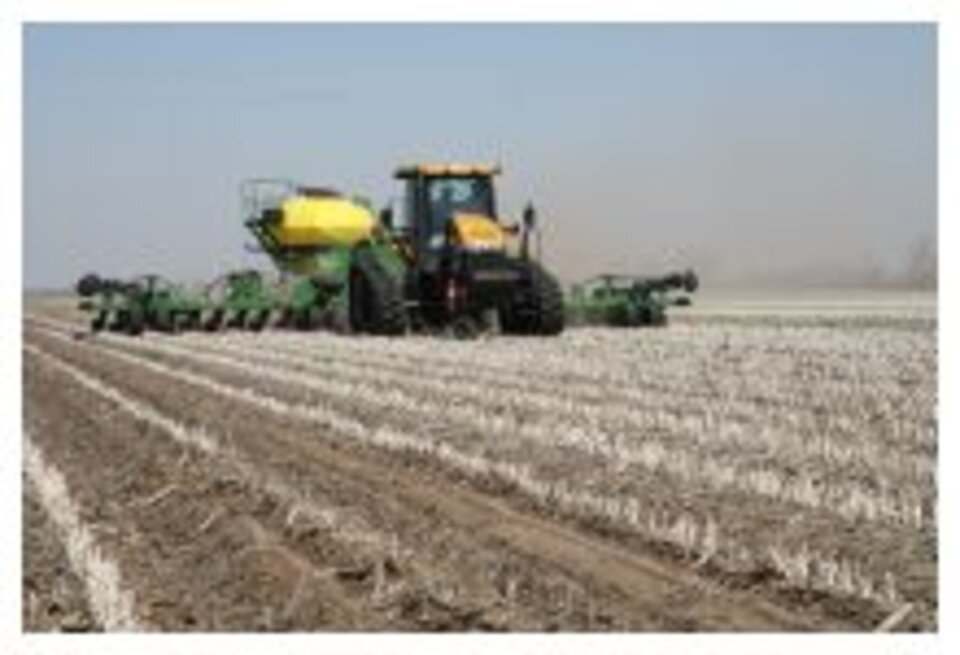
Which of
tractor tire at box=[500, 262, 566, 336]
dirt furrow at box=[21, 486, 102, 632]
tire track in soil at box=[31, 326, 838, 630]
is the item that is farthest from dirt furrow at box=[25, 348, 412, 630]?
tractor tire at box=[500, 262, 566, 336]

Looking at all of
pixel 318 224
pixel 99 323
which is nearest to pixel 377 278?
pixel 318 224

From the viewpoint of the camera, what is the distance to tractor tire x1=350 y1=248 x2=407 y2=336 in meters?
26.4

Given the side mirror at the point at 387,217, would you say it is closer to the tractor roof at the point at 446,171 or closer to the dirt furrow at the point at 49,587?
the tractor roof at the point at 446,171

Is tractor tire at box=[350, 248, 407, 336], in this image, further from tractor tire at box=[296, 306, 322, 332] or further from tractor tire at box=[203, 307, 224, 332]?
tractor tire at box=[203, 307, 224, 332]

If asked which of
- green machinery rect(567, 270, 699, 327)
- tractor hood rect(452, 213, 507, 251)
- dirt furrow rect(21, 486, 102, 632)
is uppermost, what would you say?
tractor hood rect(452, 213, 507, 251)

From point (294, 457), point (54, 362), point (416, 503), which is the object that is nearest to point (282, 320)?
point (54, 362)

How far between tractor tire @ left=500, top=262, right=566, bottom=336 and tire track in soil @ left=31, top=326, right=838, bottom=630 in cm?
1162

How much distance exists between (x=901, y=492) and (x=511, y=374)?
8963 millimetres

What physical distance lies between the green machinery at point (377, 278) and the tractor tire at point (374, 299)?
0.8 inches

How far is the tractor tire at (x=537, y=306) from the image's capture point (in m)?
25.8
